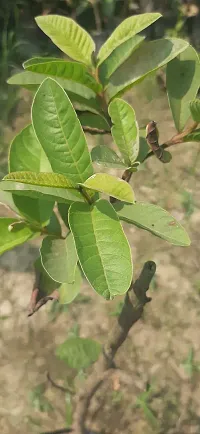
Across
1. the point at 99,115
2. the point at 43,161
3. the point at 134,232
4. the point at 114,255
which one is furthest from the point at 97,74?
the point at 134,232

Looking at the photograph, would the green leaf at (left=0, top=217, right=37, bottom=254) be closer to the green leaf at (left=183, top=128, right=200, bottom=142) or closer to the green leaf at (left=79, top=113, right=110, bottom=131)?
the green leaf at (left=79, top=113, right=110, bottom=131)

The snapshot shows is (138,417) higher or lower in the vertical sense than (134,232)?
lower

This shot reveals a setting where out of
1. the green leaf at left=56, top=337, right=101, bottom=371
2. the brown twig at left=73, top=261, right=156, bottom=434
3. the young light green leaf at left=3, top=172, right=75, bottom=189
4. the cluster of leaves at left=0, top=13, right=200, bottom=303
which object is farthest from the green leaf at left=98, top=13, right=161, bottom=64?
the green leaf at left=56, top=337, right=101, bottom=371

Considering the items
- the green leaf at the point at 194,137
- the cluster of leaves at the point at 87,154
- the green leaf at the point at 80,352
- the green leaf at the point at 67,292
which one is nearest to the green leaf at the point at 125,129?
the cluster of leaves at the point at 87,154

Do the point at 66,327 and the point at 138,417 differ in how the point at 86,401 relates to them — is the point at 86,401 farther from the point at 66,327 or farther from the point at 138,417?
the point at 66,327

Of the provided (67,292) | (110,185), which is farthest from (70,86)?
(67,292)

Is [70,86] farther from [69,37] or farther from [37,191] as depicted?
[37,191]
